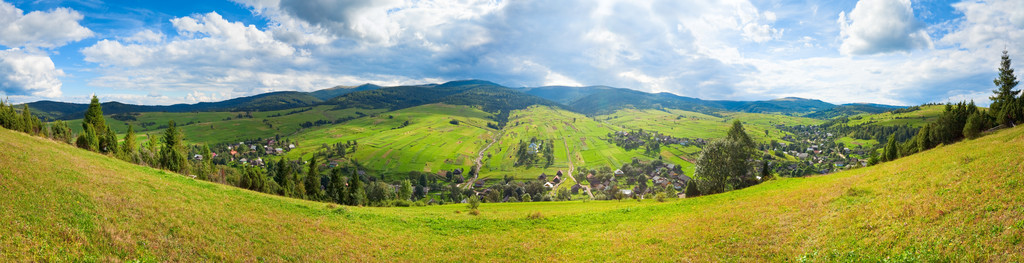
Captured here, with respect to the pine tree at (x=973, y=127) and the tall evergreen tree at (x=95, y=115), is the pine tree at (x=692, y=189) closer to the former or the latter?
the pine tree at (x=973, y=127)

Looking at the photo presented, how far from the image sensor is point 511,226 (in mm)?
28938

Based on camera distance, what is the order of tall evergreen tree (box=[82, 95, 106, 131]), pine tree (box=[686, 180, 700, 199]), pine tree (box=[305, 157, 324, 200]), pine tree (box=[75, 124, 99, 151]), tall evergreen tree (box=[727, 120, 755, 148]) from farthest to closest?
pine tree (box=[305, 157, 324, 200]), tall evergreen tree (box=[82, 95, 106, 131]), pine tree (box=[686, 180, 700, 199]), tall evergreen tree (box=[727, 120, 755, 148]), pine tree (box=[75, 124, 99, 151])

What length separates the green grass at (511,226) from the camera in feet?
42.9

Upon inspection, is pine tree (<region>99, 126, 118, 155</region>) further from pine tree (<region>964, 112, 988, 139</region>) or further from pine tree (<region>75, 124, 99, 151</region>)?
pine tree (<region>964, 112, 988, 139</region>)

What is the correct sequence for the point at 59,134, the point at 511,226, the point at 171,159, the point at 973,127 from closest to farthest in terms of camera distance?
the point at 511,226 < the point at 973,127 < the point at 59,134 < the point at 171,159

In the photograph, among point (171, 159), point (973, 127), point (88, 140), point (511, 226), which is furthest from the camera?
point (171, 159)

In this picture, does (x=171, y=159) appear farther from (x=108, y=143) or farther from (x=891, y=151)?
(x=891, y=151)

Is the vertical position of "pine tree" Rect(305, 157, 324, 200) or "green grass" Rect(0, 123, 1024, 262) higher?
"green grass" Rect(0, 123, 1024, 262)

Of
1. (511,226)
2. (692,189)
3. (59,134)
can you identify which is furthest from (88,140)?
(692,189)

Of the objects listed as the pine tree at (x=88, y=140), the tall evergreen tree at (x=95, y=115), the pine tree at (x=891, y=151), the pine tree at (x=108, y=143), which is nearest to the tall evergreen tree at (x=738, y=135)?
the pine tree at (x=891, y=151)

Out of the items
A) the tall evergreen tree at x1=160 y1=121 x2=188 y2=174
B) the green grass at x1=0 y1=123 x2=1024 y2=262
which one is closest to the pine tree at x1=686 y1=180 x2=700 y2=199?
the green grass at x1=0 y1=123 x2=1024 y2=262

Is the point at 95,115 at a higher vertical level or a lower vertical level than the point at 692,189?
higher

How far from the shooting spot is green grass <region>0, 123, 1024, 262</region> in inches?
515

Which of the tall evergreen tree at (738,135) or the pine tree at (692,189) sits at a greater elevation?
the tall evergreen tree at (738,135)
